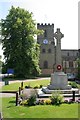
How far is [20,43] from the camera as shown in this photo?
6006cm

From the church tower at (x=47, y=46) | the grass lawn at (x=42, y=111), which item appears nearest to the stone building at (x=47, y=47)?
the church tower at (x=47, y=46)

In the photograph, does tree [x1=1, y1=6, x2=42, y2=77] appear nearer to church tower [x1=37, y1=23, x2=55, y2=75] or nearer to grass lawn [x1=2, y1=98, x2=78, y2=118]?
church tower [x1=37, y1=23, x2=55, y2=75]

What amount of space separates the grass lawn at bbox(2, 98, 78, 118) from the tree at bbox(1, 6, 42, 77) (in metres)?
39.5

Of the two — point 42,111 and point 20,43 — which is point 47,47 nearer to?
point 20,43

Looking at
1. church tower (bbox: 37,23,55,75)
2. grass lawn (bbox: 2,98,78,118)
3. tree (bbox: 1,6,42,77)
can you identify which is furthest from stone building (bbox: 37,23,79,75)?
grass lawn (bbox: 2,98,78,118)

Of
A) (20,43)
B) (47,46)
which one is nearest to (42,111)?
(20,43)

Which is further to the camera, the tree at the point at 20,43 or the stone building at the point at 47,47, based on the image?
the stone building at the point at 47,47

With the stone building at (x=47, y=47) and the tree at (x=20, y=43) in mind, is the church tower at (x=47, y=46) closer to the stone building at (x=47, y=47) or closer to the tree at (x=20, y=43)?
the stone building at (x=47, y=47)

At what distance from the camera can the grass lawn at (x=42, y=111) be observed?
1680 cm

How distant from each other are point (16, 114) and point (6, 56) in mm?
44627

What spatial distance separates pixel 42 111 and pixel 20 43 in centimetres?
4266

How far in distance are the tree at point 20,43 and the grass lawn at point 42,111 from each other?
129ft

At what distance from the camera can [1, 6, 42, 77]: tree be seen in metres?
59.7

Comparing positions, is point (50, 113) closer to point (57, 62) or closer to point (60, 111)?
point (60, 111)
